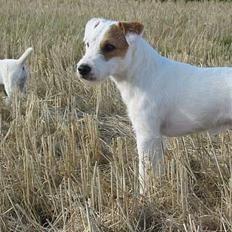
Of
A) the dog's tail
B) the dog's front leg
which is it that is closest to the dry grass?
the dog's front leg

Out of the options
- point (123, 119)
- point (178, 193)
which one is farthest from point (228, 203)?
point (123, 119)

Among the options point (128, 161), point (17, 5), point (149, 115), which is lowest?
point (17, 5)

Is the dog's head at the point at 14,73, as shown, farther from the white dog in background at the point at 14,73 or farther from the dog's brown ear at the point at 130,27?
the dog's brown ear at the point at 130,27

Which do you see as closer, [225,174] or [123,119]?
[225,174]

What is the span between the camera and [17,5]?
11375 mm

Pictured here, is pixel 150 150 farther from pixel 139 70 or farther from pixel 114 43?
pixel 114 43

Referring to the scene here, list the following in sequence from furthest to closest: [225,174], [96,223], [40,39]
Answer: [40,39] → [225,174] → [96,223]

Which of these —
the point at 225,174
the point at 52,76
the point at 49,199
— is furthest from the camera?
the point at 52,76

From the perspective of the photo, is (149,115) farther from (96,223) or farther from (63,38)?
(63,38)

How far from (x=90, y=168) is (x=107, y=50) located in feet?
2.59

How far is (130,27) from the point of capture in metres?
3.51

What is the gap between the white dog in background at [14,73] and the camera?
5.50 metres

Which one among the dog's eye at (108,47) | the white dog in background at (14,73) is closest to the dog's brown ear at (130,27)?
the dog's eye at (108,47)

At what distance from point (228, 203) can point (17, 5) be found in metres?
9.47
